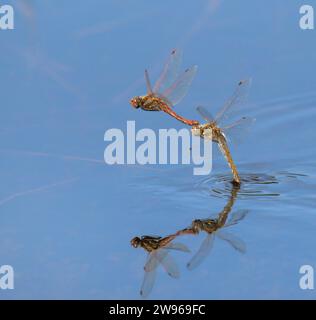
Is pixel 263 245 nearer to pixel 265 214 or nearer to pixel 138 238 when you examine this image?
pixel 265 214

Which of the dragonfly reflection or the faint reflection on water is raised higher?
the faint reflection on water

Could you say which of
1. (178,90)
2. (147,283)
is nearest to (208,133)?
(178,90)

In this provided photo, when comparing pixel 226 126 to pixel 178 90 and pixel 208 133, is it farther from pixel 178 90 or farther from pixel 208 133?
pixel 178 90

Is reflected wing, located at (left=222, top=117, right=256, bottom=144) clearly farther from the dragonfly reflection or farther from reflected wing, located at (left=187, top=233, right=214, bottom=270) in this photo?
reflected wing, located at (left=187, top=233, right=214, bottom=270)

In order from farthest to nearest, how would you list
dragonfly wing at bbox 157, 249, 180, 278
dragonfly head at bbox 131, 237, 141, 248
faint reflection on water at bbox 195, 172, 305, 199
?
faint reflection on water at bbox 195, 172, 305, 199
dragonfly head at bbox 131, 237, 141, 248
dragonfly wing at bbox 157, 249, 180, 278

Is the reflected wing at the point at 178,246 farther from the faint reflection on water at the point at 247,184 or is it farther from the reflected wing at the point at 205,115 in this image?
the reflected wing at the point at 205,115

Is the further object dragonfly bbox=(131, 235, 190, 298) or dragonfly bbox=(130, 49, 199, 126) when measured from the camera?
dragonfly bbox=(130, 49, 199, 126)

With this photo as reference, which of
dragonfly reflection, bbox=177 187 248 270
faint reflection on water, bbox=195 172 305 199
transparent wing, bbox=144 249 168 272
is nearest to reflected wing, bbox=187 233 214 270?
dragonfly reflection, bbox=177 187 248 270

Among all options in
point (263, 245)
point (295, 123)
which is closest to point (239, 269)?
point (263, 245)
